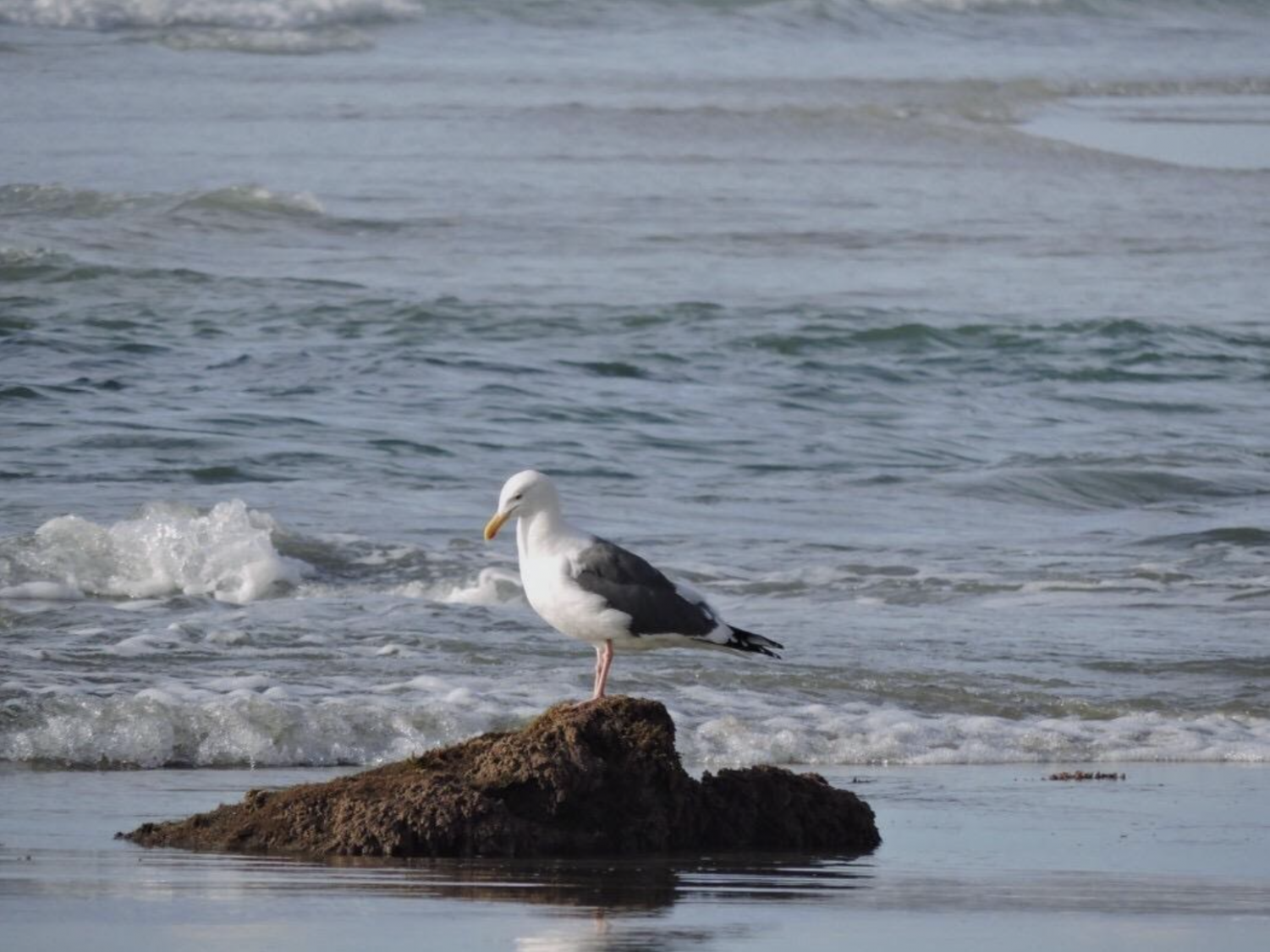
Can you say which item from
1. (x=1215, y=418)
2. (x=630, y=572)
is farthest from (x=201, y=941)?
(x=1215, y=418)

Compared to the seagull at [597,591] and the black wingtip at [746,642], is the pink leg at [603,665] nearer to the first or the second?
the seagull at [597,591]

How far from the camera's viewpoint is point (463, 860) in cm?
493

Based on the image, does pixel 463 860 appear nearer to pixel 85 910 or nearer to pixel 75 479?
pixel 85 910

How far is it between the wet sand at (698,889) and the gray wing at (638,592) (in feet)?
2.46

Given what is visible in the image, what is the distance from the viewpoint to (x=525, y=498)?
586cm

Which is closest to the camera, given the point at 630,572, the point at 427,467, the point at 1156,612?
the point at 630,572

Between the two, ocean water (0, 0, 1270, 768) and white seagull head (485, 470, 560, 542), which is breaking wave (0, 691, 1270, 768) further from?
white seagull head (485, 470, 560, 542)

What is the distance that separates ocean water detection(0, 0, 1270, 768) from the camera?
7621 mm

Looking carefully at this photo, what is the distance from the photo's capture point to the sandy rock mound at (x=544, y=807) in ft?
16.4

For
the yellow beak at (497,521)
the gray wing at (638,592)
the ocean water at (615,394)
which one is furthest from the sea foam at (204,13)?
the gray wing at (638,592)

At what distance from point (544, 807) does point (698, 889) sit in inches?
20.6

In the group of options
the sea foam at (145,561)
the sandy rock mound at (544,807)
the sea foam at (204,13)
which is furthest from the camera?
the sea foam at (204,13)

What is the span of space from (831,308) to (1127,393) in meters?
2.82

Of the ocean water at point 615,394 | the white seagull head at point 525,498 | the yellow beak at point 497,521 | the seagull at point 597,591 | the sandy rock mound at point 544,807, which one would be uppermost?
the white seagull head at point 525,498
